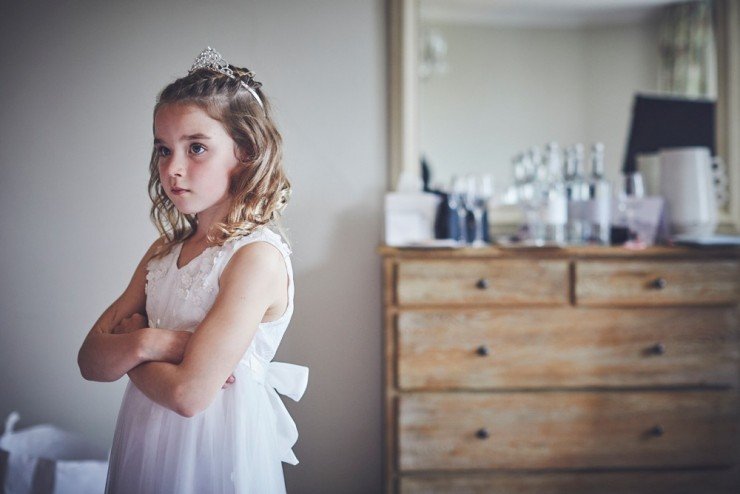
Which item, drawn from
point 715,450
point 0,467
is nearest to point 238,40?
point 0,467

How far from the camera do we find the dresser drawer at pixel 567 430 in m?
1.59

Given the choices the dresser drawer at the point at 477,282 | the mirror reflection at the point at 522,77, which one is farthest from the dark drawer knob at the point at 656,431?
the mirror reflection at the point at 522,77

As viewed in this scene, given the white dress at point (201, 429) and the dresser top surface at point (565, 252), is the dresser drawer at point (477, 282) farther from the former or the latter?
the white dress at point (201, 429)

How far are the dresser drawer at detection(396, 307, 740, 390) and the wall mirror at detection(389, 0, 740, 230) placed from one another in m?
0.49

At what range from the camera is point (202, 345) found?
852 millimetres

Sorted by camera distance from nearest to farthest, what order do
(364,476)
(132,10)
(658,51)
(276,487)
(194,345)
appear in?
(194,345), (276,487), (132,10), (364,476), (658,51)

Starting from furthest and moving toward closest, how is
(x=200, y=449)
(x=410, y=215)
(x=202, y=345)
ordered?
(x=410, y=215), (x=200, y=449), (x=202, y=345)

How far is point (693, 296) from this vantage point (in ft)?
5.32

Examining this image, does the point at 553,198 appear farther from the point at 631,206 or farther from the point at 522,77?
the point at 522,77

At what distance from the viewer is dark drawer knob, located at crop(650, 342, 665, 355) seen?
1.61 m

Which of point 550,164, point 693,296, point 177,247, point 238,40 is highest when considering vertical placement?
point 238,40

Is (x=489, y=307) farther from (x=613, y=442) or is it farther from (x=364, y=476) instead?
(x=364, y=476)

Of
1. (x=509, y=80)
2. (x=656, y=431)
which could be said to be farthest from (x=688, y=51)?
(x=656, y=431)

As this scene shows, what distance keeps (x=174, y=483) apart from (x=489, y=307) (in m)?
0.99
